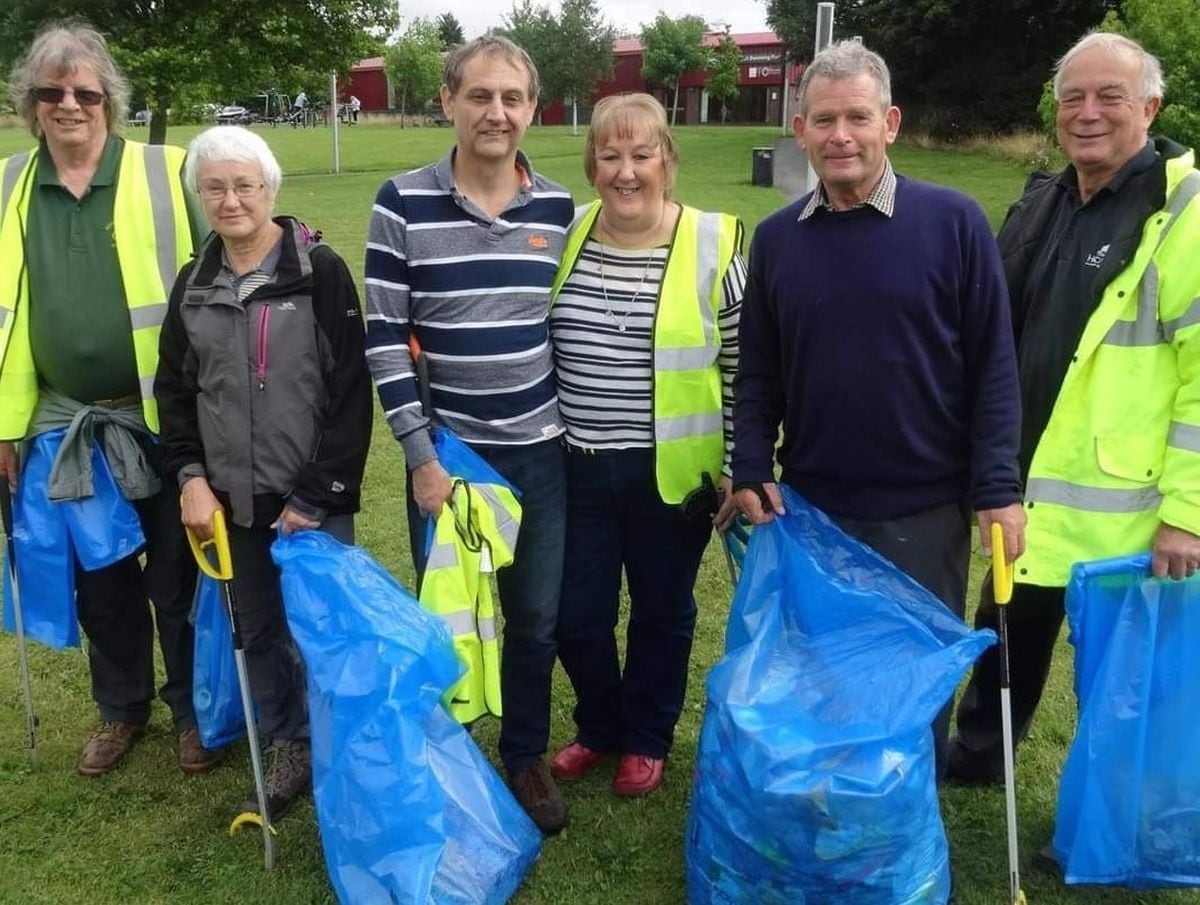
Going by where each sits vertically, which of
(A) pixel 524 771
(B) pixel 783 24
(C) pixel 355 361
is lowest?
(A) pixel 524 771

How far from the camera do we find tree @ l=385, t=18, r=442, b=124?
55344mm

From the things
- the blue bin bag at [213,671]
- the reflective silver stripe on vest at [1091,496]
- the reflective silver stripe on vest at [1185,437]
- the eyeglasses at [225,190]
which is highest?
the eyeglasses at [225,190]

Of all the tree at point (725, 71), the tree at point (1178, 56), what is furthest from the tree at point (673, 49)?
the tree at point (1178, 56)

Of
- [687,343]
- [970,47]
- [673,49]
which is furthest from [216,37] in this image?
[673,49]

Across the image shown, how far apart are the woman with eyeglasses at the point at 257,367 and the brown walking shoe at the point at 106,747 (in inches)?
38.3

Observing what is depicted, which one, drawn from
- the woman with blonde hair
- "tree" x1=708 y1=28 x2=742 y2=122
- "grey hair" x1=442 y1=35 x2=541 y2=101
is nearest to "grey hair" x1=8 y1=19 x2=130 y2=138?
"grey hair" x1=442 y1=35 x2=541 y2=101

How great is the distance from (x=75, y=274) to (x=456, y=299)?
1.13 metres

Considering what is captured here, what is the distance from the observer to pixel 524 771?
121 inches

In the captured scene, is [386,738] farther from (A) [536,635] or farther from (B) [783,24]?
(B) [783,24]

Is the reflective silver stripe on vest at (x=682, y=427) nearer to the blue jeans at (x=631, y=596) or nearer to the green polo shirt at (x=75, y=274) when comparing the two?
the blue jeans at (x=631, y=596)

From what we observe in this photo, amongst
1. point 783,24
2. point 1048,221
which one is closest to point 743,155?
point 783,24

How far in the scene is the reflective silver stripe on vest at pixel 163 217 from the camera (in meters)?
2.95

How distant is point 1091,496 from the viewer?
8.42 feet

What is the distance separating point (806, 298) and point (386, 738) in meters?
1.38
